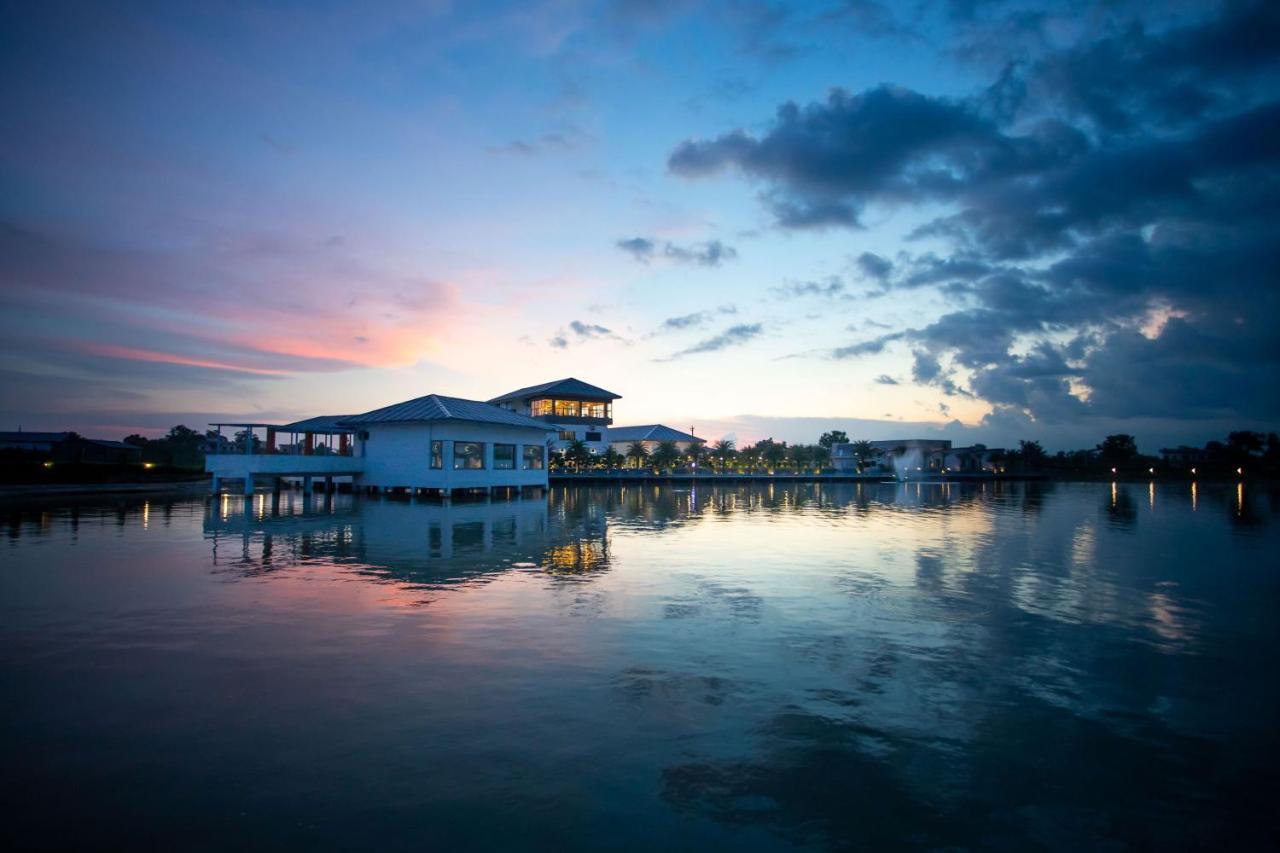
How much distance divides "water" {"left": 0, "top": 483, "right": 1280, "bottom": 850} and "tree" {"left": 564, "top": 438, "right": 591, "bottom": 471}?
2106 inches

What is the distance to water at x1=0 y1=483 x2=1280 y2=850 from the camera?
15.5 ft

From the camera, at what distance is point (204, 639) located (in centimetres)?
901

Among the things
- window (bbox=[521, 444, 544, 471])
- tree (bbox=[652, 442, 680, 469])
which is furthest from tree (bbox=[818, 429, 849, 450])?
window (bbox=[521, 444, 544, 471])

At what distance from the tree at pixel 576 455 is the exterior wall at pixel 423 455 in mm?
26690

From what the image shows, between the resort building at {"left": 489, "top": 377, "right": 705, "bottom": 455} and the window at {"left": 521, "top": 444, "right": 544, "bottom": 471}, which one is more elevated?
the resort building at {"left": 489, "top": 377, "right": 705, "bottom": 455}

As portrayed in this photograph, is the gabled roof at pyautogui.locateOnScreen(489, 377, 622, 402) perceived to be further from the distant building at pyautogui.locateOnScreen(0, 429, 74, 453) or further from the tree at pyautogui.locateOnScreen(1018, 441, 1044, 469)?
the tree at pyautogui.locateOnScreen(1018, 441, 1044, 469)

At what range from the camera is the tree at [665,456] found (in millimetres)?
83938

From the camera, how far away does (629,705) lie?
22.3 ft

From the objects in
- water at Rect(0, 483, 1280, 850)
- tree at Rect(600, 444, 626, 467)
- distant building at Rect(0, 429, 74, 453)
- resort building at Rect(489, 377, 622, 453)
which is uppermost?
resort building at Rect(489, 377, 622, 453)

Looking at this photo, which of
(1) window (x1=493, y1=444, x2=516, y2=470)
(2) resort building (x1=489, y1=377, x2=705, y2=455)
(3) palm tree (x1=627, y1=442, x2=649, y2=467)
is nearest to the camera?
(1) window (x1=493, y1=444, x2=516, y2=470)

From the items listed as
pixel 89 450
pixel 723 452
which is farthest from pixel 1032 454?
pixel 89 450

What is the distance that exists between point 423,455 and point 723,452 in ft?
217

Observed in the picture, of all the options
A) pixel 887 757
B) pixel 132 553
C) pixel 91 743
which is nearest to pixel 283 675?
pixel 91 743

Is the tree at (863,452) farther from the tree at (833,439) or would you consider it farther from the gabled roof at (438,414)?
the gabled roof at (438,414)
